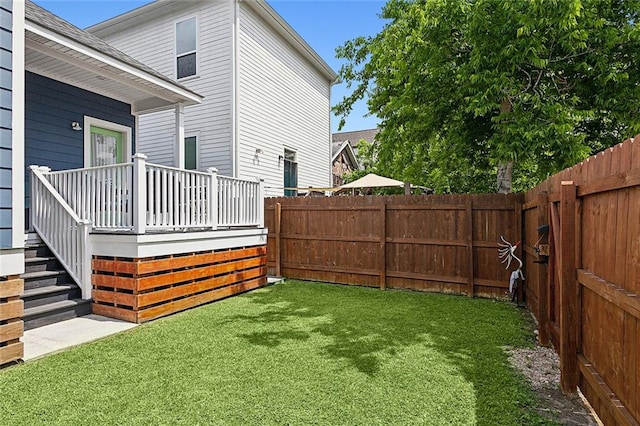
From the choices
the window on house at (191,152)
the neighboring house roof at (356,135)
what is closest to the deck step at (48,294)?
the window on house at (191,152)

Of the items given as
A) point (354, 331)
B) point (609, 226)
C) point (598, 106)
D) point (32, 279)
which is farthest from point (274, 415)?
point (598, 106)

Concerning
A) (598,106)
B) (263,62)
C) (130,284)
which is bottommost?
(130,284)

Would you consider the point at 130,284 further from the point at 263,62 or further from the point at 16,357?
the point at 263,62

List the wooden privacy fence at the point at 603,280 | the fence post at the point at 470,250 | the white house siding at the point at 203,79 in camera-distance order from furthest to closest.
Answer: the white house siding at the point at 203,79, the fence post at the point at 470,250, the wooden privacy fence at the point at 603,280

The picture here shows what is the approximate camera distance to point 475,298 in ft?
20.5

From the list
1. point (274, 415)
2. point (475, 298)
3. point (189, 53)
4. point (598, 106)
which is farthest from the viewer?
point (189, 53)

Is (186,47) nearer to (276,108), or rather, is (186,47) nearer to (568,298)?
(276,108)

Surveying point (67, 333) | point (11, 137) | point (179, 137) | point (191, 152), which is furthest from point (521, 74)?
point (67, 333)

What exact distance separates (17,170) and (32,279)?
2.06 metres

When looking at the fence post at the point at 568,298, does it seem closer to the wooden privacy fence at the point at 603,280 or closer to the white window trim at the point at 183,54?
the wooden privacy fence at the point at 603,280

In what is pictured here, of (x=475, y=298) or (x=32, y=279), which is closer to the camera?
(x=32, y=279)

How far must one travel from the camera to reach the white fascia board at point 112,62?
4.81 meters

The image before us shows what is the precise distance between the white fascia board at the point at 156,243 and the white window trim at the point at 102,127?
2828 mm

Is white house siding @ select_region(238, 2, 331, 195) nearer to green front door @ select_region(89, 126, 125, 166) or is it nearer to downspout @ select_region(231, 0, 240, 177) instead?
downspout @ select_region(231, 0, 240, 177)
